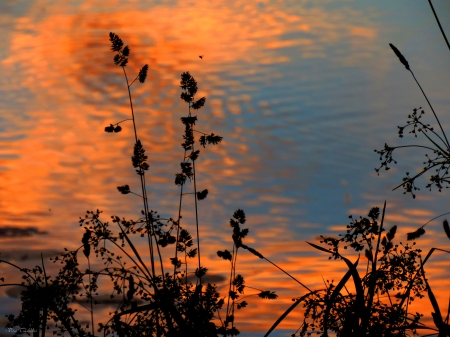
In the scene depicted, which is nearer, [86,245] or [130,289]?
[130,289]

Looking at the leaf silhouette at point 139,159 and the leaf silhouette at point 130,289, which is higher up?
the leaf silhouette at point 139,159

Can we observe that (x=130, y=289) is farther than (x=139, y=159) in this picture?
No

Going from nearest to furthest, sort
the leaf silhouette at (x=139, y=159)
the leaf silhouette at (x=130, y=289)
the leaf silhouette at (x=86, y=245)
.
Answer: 1. the leaf silhouette at (x=130, y=289)
2. the leaf silhouette at (x=86, y=245)
3. the leaf silhouette at (x=139, y=159)

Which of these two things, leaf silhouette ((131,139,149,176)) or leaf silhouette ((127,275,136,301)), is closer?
leaf silhouette ((127,275,136,301))

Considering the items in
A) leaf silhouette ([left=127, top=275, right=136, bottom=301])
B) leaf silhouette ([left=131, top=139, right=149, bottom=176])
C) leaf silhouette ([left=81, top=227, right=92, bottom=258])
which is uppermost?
leaf silhouette ([left=131, top=139, right=149, bottom=176])

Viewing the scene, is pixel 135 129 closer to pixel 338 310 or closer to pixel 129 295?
pixel 129 295

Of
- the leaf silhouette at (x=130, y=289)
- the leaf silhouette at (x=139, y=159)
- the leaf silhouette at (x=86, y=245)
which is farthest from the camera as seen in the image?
the leaf silhouette at (x=139, y=159)

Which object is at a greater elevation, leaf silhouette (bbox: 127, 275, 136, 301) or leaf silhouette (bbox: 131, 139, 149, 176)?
leaf silhouette (bbox: 131, 139, 149, 176)

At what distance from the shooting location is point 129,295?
4375mm

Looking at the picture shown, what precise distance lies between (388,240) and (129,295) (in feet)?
6.47

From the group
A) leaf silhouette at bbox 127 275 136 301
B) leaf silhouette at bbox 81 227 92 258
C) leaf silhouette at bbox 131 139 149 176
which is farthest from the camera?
leaf silhouette at bbox 131 139 149 176

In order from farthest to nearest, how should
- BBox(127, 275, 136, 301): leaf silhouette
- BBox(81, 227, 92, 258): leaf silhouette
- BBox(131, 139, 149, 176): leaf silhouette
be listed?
BBox(131, 139, 149, 176): leaf silhouette, BBox(81, 227, 92, 258): leaf silhouette, BBox(127, 275, 136, 301): leaf silhouette

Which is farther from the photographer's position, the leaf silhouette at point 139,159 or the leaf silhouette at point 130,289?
the leaf silhouette at point 139,159

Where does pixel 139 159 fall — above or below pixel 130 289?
above
